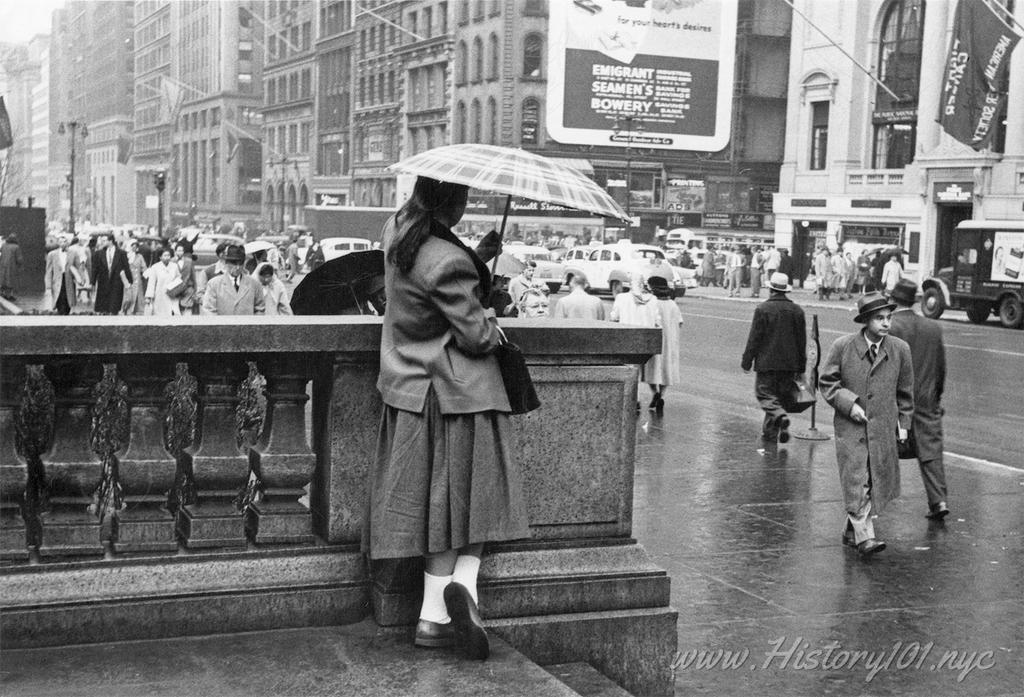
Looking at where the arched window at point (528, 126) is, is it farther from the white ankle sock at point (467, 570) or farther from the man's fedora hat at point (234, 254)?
the white ankle sock at point (467, 570)

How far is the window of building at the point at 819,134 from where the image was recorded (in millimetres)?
57688

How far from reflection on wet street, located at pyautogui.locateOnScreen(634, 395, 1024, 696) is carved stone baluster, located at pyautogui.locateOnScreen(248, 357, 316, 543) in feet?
6.24

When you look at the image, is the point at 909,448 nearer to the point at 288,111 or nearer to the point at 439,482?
the point at 439,482

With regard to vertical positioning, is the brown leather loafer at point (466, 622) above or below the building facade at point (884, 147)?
Result: below

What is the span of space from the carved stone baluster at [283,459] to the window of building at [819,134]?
55015 mm

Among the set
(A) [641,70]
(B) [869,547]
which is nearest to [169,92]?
(A) [641,70]

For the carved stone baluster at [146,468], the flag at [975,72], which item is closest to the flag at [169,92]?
the flag at [975,72]

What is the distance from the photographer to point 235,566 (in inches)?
189

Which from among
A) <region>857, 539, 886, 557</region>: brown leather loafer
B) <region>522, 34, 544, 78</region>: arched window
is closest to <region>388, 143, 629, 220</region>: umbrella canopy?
<region>857, 539, 886, 557</region>: brown leather loafer

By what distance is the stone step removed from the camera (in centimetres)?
417

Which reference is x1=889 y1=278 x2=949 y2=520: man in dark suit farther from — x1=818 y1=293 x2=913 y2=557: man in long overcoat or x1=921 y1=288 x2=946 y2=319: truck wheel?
x1=921 y1=288 x2=946 y2=319: truck wheel

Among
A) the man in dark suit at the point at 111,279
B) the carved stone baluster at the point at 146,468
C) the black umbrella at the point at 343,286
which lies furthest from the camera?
the man in dark suit at the point at 111,279

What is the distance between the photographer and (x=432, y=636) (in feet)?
15.4

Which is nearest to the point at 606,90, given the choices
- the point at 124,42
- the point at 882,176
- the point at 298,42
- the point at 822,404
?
the point at 882,176
